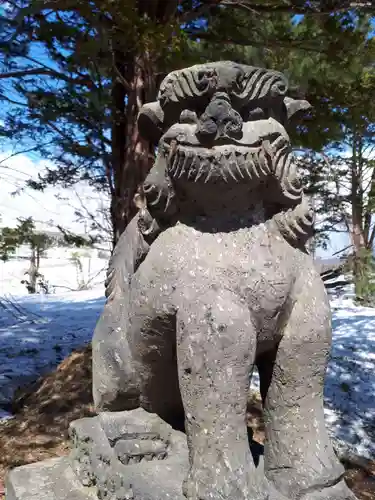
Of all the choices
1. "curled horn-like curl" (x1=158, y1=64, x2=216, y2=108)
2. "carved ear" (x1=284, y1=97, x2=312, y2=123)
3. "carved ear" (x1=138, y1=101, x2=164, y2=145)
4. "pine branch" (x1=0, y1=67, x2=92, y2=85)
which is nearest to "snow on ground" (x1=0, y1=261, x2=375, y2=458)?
"pine branch" (x1=0, y1=67, x2=92, y2=85)

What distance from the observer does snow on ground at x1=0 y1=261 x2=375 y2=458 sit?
11.5 feet

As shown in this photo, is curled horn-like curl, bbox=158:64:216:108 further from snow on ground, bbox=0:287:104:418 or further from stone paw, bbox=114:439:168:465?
snow on ground, bbox=0:287:104:418

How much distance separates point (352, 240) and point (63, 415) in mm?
6394

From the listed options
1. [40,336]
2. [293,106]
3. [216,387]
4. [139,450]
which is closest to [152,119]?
[293,106]

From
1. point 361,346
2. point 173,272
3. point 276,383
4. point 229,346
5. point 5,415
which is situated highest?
point 173,272

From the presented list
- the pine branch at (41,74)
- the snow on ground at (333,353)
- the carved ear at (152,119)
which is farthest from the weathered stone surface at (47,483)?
the pine branch at (41,74)

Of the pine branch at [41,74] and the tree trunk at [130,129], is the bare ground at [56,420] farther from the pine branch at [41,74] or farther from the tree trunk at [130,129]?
the pine branch at [41,74]

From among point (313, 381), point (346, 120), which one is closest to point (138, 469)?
point (313, 381)

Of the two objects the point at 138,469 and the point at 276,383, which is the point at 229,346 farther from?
the point at 138,469

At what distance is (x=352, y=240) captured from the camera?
861 centimetres

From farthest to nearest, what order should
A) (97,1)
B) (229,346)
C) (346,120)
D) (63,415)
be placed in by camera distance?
(346,120) → (63,415) → (97,1) → (229,346)

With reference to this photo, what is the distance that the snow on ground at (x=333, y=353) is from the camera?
3.49m

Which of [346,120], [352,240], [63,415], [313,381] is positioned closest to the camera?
[313,381]

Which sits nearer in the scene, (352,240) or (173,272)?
(173,272)
